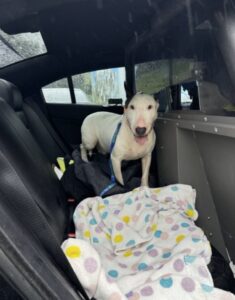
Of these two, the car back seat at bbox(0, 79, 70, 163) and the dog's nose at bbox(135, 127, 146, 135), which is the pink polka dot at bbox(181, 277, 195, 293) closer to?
the dog's nose at bbox(135, 127, 146, 135)

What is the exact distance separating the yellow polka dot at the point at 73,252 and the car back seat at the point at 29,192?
0.05 meters

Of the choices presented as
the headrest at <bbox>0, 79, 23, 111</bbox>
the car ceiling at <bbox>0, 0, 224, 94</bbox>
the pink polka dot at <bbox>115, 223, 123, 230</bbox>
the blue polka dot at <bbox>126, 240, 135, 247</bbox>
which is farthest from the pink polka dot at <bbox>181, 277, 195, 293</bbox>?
the headrest at <bbox>0, 79, 23, 111</bbox>

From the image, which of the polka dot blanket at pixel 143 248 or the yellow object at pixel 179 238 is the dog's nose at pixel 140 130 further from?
the yellow object at pixel 179 238

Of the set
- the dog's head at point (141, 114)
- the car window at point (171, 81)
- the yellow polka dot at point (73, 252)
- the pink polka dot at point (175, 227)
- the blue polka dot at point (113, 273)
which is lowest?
the pink polka dot at point (175, 227)

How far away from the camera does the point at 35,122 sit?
95.8 inches

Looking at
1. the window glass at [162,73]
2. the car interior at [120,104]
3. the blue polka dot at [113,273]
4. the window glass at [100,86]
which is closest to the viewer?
the car interior at [120,104]

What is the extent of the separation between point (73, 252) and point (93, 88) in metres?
2.32

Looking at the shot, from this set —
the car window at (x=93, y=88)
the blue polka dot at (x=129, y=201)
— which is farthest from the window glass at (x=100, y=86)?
the blue polka dot at (x=129, y=201)

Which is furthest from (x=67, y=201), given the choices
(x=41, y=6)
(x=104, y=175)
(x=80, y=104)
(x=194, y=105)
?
(x=80, y=104)

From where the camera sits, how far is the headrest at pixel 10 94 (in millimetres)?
1831

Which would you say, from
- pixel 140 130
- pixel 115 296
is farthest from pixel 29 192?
pixel 140 130

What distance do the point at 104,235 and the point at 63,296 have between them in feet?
2.15

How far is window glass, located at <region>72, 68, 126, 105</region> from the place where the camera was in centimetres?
273

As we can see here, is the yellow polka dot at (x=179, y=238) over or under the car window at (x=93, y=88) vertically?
under
